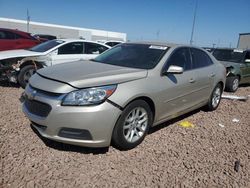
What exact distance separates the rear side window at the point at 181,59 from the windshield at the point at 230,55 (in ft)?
16.9

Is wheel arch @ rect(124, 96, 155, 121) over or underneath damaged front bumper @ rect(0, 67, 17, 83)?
over

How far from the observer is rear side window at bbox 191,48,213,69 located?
482 cm

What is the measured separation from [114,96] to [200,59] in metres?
2.68

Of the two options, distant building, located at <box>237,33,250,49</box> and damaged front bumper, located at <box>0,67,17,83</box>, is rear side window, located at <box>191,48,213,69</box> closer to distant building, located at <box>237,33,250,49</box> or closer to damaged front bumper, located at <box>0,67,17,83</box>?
damaged front bumper, located at <box>0,67,17,83</box>

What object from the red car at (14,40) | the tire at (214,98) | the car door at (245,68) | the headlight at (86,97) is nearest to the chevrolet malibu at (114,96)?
the headlight at (86,97)

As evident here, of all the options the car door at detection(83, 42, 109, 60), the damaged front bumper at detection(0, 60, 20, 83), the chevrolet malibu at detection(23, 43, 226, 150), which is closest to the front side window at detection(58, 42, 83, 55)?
the car door at detection(83, 42, 109, 60)

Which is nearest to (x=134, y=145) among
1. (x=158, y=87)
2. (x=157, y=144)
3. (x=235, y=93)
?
(x=157, y=144)

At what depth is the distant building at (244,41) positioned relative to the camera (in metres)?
26.4

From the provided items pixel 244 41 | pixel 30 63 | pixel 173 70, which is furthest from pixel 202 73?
pixel 244 41

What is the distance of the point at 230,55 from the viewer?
361 inches

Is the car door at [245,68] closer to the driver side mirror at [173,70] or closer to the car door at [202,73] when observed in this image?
the car door at [202,73]

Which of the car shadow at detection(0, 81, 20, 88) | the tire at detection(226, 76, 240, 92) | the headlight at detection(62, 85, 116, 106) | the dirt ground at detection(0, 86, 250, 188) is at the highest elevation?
the headlight at detection(62, 85, 116, 106)

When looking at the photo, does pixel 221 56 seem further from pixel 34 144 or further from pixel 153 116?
pixel 34 144

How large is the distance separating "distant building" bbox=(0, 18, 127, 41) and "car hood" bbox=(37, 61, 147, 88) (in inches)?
1833
